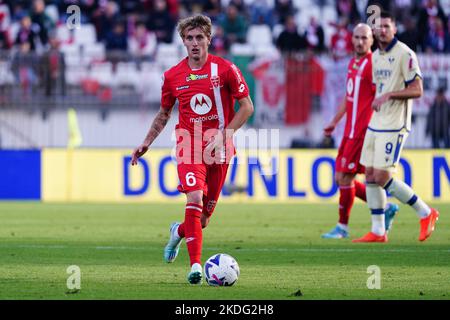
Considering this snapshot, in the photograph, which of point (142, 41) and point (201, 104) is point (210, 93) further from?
point (142, 41)

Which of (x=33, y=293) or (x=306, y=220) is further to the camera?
(x=306, y=220)

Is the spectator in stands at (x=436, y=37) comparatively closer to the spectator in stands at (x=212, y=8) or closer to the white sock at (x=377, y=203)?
the spectator in stands at (x=212, y=8)

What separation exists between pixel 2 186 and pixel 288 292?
515 inches

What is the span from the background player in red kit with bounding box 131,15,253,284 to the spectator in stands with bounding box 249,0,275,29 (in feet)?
52.0

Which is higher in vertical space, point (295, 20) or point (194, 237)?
point (295, 20)

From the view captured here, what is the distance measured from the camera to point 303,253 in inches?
418

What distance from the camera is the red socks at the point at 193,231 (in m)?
8.09

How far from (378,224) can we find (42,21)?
1347 centimetres

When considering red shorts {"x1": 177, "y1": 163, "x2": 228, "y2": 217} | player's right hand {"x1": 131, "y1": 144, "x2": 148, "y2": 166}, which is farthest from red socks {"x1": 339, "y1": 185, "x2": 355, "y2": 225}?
player's right hand {"x1": 131, "y1": 144, "x2": 148, "y2": 166}

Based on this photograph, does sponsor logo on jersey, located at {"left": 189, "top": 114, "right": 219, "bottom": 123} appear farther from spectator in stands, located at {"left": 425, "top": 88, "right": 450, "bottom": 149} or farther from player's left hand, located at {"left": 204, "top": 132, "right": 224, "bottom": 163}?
spectator in stands, located at {"left": 425, "top": 88, "right": 450, "bottom": 149}

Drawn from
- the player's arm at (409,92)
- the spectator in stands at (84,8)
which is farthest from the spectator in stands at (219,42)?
the player's arm at (409,92)

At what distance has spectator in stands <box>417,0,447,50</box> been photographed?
76.2 feet
